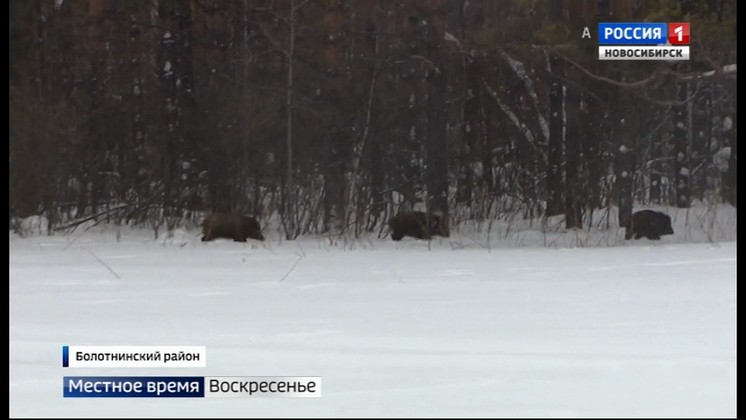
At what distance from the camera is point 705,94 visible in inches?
648

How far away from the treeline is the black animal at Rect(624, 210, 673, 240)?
82 cm

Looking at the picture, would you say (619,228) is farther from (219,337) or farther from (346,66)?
(219,337)

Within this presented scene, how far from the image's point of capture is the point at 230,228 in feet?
45.8

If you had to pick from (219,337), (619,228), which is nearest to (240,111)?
(619,228)

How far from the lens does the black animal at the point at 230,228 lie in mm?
13852

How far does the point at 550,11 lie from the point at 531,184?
2.91m
